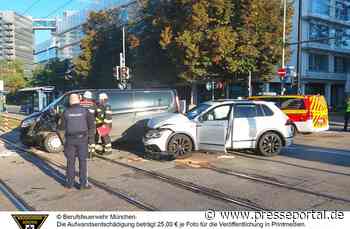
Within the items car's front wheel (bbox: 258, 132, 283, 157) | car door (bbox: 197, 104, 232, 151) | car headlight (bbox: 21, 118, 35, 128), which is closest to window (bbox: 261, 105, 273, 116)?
car's front wheel (bbox: 258, 132, 283, 157)

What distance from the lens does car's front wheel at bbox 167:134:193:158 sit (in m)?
11.0

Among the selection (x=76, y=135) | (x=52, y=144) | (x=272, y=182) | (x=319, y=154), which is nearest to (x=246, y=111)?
(x=319, y=154)

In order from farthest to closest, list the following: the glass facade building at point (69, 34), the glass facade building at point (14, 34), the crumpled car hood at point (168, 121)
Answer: the glass facade building at point (14, 34) → the glass facade building at point (69, 34) → the crumpled car hood at point (168, 121)

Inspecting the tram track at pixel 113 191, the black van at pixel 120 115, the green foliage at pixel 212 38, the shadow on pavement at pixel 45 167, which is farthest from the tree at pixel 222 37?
the tram track at pixel 113 191

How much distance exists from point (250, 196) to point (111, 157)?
551 cm

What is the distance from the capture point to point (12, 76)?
8375 centimetres

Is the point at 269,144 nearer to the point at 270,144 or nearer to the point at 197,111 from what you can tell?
the point at 270,144

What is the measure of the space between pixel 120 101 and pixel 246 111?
4.18m

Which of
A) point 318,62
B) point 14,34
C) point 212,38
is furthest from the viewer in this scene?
point 14,34

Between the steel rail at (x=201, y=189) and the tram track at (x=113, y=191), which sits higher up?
the steel rail at (x=201, y=189)

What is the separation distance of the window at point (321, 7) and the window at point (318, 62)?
4848mm

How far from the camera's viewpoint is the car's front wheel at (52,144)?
513 inches

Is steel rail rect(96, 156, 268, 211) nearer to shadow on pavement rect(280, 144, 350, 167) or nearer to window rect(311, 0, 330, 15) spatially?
shadow on pavement rect(280, 144, 350, 167)

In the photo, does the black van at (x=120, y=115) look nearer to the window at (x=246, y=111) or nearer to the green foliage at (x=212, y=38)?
the window at (x=246, y=111)
